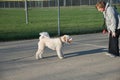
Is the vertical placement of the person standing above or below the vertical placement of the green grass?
above

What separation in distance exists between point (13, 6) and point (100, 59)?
2077 inches

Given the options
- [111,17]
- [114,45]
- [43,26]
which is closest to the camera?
[111,17]

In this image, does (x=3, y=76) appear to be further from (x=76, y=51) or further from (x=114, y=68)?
(x=76, y=51)

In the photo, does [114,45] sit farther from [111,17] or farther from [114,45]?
[111,17]

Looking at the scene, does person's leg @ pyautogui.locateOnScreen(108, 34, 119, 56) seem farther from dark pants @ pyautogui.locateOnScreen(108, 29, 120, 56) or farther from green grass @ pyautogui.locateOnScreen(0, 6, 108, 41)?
green grass @ pyautogui.locateOnScreen(0, 6, 108, 41)

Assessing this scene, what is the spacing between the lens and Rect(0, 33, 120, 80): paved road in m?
8.27

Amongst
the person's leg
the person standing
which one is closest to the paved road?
the person's leg

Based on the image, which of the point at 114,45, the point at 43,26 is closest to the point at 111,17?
the point at 114,45

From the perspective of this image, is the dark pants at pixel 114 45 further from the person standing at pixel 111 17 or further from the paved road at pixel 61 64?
the paved road at pixel 61 64

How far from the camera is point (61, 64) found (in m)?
9.60

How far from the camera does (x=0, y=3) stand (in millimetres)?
63406

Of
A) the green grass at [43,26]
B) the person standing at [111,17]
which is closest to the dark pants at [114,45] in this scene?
the person standing at [111,17]

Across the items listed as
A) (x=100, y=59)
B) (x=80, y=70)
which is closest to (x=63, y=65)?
(x=80, y=70)

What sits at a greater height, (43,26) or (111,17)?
(111,17)
